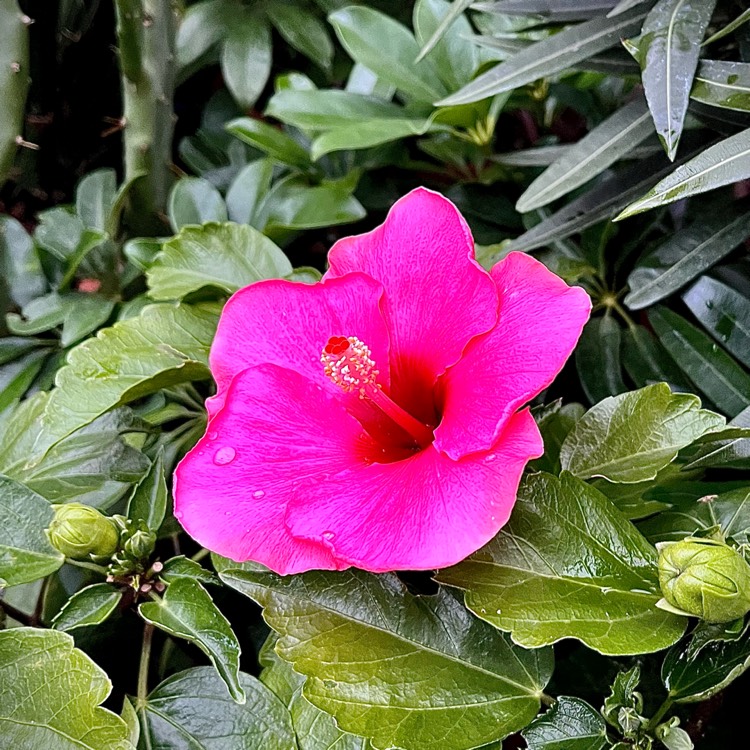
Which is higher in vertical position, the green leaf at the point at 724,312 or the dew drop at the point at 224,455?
the dew drop at the point at 224,455

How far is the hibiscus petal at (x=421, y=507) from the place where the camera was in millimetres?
389

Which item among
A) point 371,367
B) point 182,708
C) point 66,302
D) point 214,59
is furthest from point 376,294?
point 214,59

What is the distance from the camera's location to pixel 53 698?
1.51 feet

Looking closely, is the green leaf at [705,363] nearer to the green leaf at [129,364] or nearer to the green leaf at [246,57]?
the green leaf at [129,364]

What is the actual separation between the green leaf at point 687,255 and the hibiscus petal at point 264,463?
30 cm

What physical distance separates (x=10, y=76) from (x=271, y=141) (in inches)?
12.3

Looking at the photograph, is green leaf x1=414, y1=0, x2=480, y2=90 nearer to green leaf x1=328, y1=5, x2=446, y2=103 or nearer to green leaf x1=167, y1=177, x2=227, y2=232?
green leaf x1=328, y1=5, x2=446, y2=103

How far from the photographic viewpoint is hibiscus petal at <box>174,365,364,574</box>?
16.9 inches

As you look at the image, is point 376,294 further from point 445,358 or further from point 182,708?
point 182,708

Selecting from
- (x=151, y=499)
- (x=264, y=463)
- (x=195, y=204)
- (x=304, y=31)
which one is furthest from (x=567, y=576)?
(x=304, y=31)

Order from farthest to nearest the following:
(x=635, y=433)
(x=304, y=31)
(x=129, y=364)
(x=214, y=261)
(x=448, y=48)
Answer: (x=304, y=31), (x=448, y=48), (x=214, y=261), (x=129, y=364), (x=635, y=433)

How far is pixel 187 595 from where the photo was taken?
482mm

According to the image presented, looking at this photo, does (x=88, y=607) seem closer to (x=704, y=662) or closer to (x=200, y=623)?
(x=200, y=623)

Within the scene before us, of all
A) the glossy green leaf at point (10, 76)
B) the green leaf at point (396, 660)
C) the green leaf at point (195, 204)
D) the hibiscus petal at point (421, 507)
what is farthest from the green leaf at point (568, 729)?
the glossy green leaf at point (10, 76)
